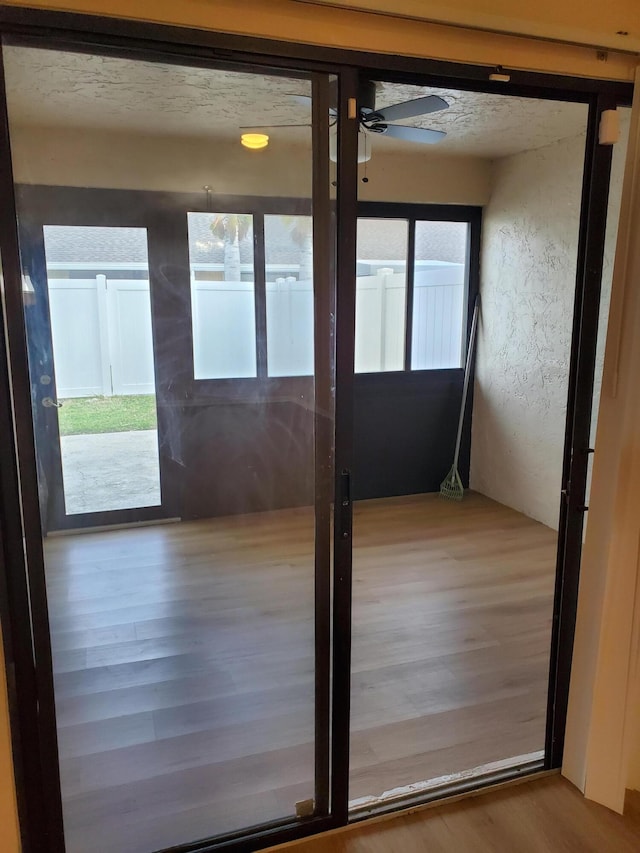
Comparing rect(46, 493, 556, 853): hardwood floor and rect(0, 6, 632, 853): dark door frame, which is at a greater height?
rect(0, 6, 632, 853): dark door frame

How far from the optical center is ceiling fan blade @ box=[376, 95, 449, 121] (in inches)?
106

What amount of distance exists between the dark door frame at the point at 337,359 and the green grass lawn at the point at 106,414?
528 mm

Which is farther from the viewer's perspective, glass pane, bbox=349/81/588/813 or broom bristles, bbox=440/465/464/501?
broom bristles, bbox=440/465/464/501

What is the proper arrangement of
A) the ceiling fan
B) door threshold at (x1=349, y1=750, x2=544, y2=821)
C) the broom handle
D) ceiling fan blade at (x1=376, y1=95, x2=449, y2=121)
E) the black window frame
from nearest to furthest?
door threshold at (x1=349, y1=750, x2=544, y2=821) → the ceiling fan → ceiling fan blade at (x1=376, y1=95, x2=449, y2=121) → the black window frame → the broom handle

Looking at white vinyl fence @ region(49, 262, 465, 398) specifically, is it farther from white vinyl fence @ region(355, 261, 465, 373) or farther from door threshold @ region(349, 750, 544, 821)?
door threshold @ region(349, 750, 544, 821)

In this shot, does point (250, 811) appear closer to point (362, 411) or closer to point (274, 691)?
point (274, 691)

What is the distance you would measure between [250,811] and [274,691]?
0.56 meters

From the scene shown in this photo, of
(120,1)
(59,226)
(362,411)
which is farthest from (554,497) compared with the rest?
(120,1)

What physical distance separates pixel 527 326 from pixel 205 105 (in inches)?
110

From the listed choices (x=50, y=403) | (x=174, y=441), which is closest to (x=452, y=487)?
(x=174, y=441)

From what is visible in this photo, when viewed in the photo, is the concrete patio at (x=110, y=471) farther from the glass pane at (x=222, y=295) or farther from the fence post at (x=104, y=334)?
the glass pane at (x=222, y=295)

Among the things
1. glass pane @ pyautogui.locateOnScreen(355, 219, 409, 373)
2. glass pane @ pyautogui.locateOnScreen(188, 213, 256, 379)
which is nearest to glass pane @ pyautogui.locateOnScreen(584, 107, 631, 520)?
glass pane @ pyautogui.locateOnScreen(188, 213, 256, 379)

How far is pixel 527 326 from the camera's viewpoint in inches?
174

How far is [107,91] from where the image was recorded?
101 inches
